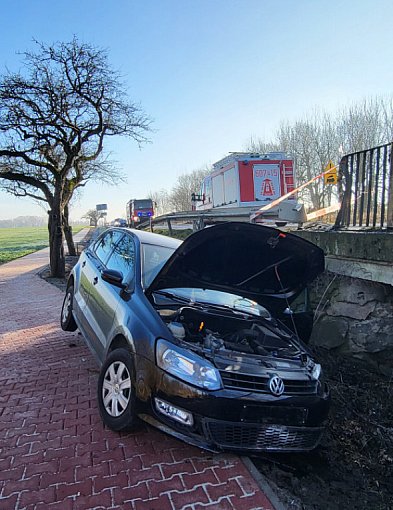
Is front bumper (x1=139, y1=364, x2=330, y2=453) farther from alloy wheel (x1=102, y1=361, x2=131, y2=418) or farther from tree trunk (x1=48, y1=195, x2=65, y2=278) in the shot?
tree trunk (x1=48, y1=195, x2=65, y2=278)

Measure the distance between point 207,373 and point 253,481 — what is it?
0.83 metres

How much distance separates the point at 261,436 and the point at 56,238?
40.4ft

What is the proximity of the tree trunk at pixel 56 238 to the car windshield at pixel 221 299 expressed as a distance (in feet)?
35.9

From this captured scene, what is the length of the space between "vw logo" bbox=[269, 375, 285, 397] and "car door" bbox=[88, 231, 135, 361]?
155 cm

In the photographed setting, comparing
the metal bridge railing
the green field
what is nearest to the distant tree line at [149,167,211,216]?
the green field

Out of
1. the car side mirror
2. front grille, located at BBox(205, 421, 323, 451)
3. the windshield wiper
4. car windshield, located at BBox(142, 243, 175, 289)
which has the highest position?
car windshield, located at BBox(142, 243, 175, 289)

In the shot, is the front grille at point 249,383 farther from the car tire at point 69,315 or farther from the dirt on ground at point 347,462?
the car tire at point 69,315

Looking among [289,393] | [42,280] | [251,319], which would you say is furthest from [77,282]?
[42,280]

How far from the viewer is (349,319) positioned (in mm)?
5473

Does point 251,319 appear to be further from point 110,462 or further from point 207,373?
point 110,462

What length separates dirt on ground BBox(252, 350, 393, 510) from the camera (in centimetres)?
270

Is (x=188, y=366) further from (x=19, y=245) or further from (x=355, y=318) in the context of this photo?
(x=19, y=245)

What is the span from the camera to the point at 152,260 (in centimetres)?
415

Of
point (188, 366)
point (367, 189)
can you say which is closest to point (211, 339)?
point (188, 366)
